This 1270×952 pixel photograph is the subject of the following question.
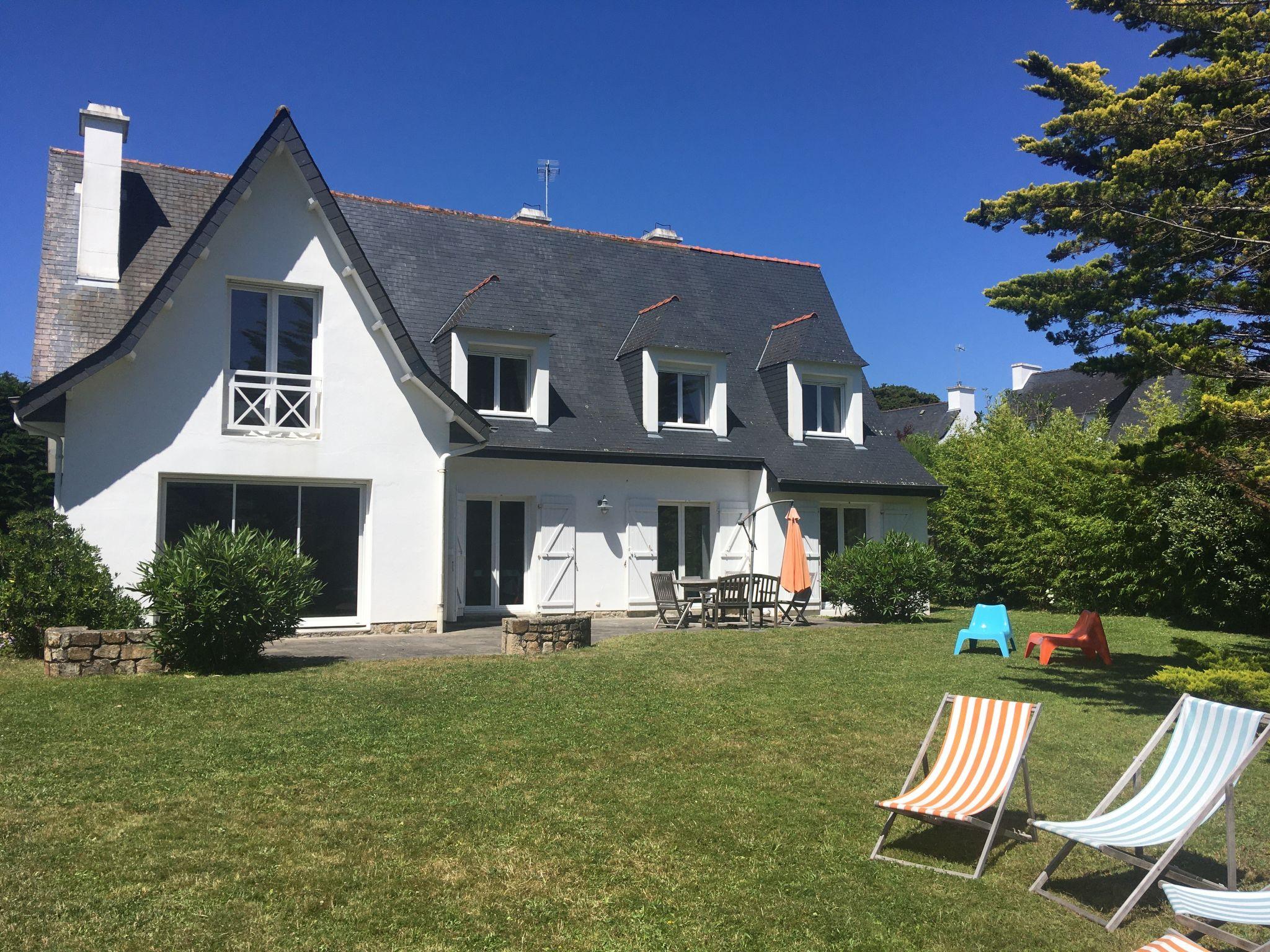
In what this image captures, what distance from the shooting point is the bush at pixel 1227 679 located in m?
7.61

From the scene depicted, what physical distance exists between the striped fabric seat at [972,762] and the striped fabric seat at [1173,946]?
1.71 metres

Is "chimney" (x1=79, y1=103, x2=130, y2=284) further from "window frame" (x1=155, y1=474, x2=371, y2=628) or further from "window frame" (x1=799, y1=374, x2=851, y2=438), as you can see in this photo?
"window frame" (x1=799, y1=374, x2=851, y2=438)

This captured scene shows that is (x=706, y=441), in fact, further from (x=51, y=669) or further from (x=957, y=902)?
(x=957, y=902)

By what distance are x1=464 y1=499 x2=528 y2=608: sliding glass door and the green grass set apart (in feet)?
23.6

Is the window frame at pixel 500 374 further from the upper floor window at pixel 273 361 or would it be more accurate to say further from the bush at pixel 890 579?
the bush at pixel 890 579

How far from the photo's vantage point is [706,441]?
20.3 m

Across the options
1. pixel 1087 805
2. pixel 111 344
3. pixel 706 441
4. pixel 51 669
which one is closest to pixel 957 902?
pixel 1087 805

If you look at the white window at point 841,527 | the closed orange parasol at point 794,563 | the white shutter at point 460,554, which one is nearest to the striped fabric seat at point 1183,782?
the closed orange parasol at point 794,563

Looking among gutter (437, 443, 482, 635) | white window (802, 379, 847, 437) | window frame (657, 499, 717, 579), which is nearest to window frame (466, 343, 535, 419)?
gutter (437, 443, 482, 635)

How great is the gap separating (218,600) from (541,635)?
414 cm

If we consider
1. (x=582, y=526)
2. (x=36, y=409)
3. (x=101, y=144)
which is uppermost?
(x=101, y=144)

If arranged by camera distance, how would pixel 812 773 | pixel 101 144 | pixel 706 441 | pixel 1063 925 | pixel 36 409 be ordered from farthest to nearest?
pixel 706 441 < pixel 101 144 < pixel 36 409 < pixel 812 773 < pixel 1063 925

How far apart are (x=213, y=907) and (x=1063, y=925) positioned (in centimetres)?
423

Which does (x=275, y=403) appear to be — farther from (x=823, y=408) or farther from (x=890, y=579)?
(x=823, y=408)
